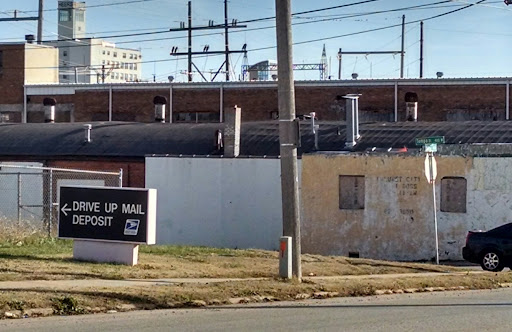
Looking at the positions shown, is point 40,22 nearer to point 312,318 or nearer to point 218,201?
point 218,201

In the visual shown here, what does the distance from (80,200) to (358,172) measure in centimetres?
1287

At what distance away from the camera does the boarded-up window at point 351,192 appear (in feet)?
99.2

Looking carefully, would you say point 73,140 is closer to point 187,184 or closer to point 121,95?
point 187,184

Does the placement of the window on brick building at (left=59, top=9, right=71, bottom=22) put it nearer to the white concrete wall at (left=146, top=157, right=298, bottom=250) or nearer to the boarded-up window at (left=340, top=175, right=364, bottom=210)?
the white concrete wall at (left=146, top=157, right=298, bottom=250)

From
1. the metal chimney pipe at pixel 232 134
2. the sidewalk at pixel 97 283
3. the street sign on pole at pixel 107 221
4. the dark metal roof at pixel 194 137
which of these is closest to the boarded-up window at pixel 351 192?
the dark metal roof at pixel 194 137

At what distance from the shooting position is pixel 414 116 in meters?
43.2

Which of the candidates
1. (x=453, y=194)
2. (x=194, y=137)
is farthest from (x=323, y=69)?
(x=453, y=194)

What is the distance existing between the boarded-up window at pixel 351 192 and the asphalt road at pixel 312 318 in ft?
45.9

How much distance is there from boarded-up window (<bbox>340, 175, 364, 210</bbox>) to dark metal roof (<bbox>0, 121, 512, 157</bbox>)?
391 centimetres

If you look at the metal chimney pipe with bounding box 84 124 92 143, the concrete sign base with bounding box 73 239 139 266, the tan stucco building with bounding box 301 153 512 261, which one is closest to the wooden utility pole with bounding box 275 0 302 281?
the concrete sign base with bounding box 73 239 139 266

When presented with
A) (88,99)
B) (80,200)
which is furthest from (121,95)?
(80,200)

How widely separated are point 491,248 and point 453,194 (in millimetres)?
4091

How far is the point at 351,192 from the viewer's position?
1195 inches

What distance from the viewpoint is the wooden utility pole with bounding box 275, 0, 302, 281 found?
16.7m
